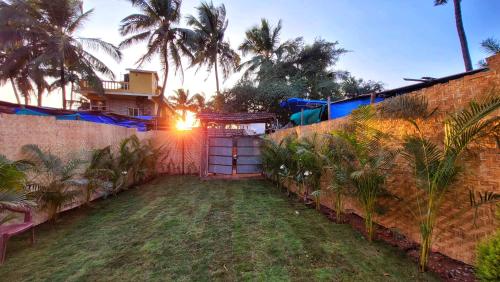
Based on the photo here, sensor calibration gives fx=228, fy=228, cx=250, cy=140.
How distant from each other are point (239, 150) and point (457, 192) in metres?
7.55

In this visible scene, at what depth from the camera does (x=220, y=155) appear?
9.59 meters

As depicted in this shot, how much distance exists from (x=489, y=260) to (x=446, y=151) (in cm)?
101

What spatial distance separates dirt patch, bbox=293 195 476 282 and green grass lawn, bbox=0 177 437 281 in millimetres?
154

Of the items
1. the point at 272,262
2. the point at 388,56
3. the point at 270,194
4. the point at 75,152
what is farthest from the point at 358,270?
the point at 388,56

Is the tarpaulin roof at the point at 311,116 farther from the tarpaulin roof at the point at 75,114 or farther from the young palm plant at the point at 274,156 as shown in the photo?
the tarpaulin roof at the point at 75,114

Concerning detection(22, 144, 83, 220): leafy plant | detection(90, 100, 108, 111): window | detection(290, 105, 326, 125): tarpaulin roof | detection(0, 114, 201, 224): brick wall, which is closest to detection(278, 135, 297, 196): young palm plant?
detection(290, 105, 326, 125): tarpaulin roof

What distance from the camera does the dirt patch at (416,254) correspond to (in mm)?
2367

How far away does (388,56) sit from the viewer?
8719 millimetres

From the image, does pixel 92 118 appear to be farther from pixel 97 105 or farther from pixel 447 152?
pixel 97 105

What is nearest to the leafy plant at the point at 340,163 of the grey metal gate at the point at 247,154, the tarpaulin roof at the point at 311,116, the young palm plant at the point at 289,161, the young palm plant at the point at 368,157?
the young palm plant at the point at 368,157

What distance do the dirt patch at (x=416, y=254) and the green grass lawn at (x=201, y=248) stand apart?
0.15 metres

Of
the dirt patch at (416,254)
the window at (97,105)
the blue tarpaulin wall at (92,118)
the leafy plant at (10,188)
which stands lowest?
the dirt patch at (416,254)

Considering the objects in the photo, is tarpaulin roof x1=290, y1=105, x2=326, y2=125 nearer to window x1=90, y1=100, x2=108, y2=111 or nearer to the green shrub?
the green shrub

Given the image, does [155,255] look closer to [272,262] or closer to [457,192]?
[272,262]
